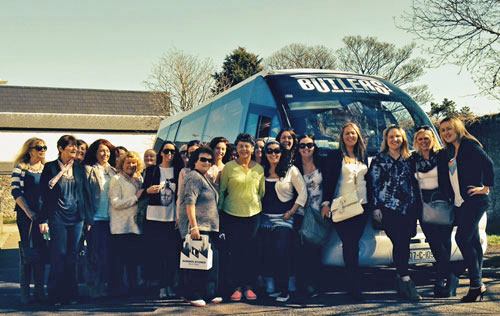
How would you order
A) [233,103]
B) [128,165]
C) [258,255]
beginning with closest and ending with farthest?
[258,255]
[128,165]
[233,103]

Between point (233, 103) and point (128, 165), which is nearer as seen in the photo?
point (128, 165)

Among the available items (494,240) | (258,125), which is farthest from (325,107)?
(494,240)

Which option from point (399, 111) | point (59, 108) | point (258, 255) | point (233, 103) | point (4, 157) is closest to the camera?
point (258, 255)

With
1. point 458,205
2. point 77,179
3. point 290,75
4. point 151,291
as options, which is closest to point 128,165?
point 77,179

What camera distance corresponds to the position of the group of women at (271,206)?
5703mm

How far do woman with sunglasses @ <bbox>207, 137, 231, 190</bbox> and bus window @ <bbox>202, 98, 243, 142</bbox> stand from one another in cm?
193

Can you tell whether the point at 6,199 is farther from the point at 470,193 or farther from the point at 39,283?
the point at 470,193

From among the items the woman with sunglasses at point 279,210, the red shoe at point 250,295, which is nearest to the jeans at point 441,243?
the woman with sunglasses at point 279,210

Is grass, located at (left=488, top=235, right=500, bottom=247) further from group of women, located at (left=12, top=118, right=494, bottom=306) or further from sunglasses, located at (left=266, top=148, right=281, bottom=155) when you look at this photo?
sunglasses, located at (left=266, top=148, right=281, bottom=155)

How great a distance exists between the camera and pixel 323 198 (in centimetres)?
589

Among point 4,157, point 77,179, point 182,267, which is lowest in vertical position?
point 182,267

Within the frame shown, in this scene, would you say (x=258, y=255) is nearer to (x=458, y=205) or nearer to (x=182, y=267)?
(x=182, y=267)

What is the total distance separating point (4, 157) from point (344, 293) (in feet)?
103

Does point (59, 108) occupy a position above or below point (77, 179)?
above
